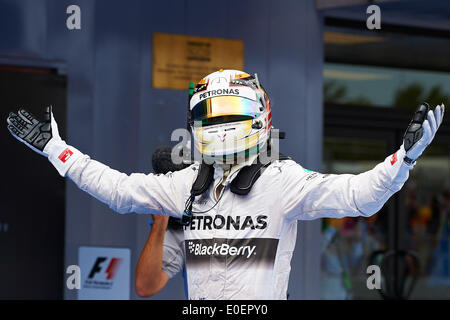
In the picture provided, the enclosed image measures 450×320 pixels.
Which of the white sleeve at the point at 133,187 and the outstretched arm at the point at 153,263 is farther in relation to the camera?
the outstretched arm at the point at 153,263

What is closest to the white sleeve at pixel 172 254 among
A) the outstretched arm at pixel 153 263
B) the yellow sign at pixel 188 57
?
the outstretched arm at pixel 153 263

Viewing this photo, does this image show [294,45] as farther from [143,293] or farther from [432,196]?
[432,196]

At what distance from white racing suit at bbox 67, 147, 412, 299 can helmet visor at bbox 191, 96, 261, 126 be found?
199mm

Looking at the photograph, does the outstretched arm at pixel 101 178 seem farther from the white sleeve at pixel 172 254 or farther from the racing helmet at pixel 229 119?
the white sleeve at pixel 172 254

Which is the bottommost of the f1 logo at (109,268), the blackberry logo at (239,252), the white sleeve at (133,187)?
the f1 logo at (109,268)

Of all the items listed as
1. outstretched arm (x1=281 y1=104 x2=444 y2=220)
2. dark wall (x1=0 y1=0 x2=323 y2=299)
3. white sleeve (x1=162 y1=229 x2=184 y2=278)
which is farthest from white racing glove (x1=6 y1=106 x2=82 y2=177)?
dark wall (x1=0 y1=0 x2=323 y2=299)

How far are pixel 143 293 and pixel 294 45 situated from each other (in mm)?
2438

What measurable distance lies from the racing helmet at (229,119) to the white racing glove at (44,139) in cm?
48

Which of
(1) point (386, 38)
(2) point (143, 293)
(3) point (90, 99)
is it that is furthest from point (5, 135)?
(1) point (386, 38)

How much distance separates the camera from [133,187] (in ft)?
9.23

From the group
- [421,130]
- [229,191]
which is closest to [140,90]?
[229,191]

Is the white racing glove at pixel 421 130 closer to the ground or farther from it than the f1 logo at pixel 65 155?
farther from it

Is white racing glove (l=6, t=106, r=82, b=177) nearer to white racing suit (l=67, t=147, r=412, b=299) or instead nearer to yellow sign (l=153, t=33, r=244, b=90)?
white racing suit (l=67, t=147, r=412, b=299)

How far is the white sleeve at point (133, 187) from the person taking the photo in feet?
9.05
